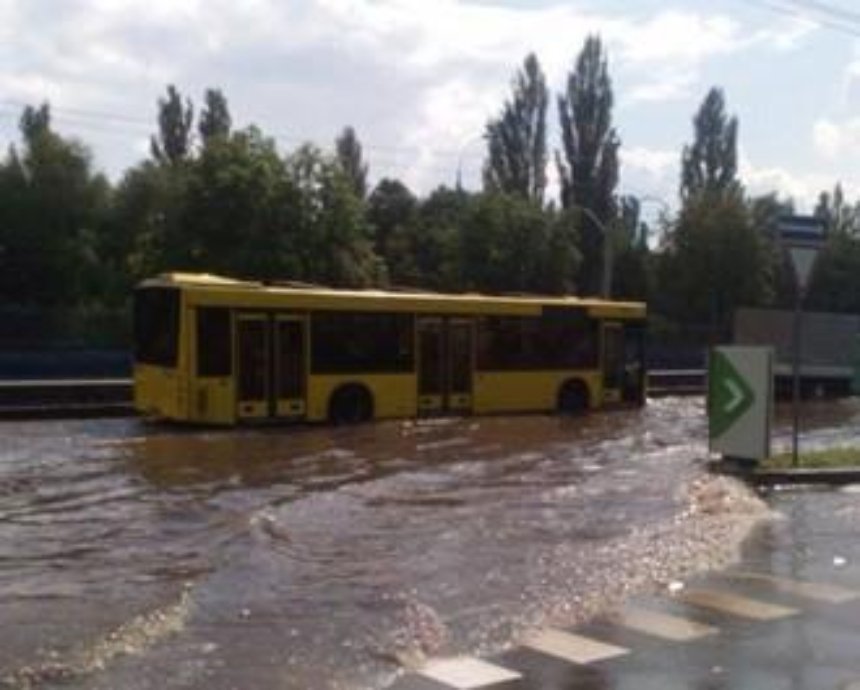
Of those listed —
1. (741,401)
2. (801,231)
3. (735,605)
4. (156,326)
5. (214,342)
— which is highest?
(801,231)

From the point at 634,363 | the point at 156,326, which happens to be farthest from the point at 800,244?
the point at 634,363

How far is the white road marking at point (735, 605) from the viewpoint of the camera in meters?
10.7

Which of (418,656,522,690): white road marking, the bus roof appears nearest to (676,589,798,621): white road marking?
(418,656,522,690): white road marking

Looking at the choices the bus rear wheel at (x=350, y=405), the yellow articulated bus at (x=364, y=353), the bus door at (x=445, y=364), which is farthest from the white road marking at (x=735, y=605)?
the bus door at (x=445, y=364)

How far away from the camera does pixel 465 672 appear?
29.8ft

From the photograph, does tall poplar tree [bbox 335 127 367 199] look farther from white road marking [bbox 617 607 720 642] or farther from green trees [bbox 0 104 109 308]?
white road marking [bbox 617 607 720 642]

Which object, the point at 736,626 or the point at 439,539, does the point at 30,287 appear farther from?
the point at 736,626

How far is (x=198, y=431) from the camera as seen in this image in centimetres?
2742

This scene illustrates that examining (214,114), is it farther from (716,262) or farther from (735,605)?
(735,605)

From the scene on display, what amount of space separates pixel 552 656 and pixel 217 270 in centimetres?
5042

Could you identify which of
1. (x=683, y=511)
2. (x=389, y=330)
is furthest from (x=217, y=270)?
(x=683, y=511)

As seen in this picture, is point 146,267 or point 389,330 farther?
point 146,267

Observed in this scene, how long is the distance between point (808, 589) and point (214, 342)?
1678cm

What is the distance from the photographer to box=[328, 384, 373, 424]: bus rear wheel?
29375mm
